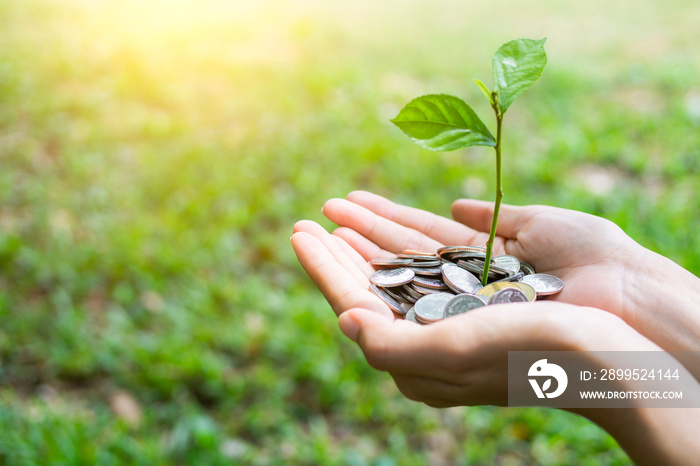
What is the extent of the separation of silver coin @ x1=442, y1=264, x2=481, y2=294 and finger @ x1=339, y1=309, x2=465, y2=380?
57 centimetres

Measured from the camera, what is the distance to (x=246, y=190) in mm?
4074

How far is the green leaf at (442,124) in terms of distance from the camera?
5.68 feet

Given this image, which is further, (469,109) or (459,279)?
(459,279)

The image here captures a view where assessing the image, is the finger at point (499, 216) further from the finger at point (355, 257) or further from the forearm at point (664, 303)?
the finger at point (355, 257)

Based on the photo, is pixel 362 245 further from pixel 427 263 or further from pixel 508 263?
pixel 508 263

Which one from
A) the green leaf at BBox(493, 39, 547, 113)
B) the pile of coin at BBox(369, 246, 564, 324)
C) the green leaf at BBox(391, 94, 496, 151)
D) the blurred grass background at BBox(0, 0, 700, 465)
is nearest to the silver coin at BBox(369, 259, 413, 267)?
the pile of coin at BBox(369, 246, 564, 324)

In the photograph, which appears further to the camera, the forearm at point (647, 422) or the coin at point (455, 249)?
the coin at point (455, 249)

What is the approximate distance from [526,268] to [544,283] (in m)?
0.18

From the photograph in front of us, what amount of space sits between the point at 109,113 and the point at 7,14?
116 inches

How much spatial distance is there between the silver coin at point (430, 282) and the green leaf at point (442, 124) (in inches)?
24.8

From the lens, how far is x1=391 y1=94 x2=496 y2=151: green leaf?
1.73 meters

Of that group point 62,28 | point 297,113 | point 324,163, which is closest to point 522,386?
point 324,163

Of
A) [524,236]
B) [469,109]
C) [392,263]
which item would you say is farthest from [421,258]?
[469,109]

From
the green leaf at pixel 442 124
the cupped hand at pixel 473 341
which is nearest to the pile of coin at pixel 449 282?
the cupped hand at pixel 473 341
